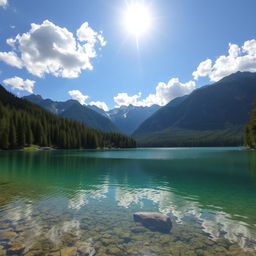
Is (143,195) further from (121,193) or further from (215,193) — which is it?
(215,193)

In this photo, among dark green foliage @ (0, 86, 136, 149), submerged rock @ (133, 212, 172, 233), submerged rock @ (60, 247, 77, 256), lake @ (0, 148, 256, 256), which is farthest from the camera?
dark green foliage @ (0, 86, 136, 149)

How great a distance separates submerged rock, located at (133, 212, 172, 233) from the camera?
12.3 metres

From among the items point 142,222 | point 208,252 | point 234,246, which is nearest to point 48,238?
point 142,222

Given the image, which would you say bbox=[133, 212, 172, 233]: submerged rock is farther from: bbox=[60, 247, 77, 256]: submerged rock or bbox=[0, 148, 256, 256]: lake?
bbox=[60, 247, 77, 256]: submerged rock

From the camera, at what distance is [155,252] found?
378 inches

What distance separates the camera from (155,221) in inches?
508

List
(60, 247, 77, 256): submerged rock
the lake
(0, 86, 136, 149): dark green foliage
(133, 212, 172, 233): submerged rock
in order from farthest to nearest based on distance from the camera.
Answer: (0, 86, 136, 149): dark green foliage < (133, 212, 172, 233): submerged rock < the lake < (60, 247, 77, 256): submerged rock

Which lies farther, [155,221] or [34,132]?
[34,132]

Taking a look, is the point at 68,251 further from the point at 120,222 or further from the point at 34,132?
the point at 34,132

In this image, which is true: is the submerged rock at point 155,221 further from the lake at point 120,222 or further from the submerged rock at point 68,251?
the submerged rock at point 68,251

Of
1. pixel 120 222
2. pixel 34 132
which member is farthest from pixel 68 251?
pixel 34 132

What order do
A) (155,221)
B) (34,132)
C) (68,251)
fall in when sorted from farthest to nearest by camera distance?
(34,132) → (155,221) → (68,251)

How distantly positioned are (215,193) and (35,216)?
62.2 ft

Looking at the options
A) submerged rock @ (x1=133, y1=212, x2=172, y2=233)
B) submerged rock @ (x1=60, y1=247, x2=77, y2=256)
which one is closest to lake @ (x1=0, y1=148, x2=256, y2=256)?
submerged rock @ (x1=60, y1=247, x2=77, y2=256)
